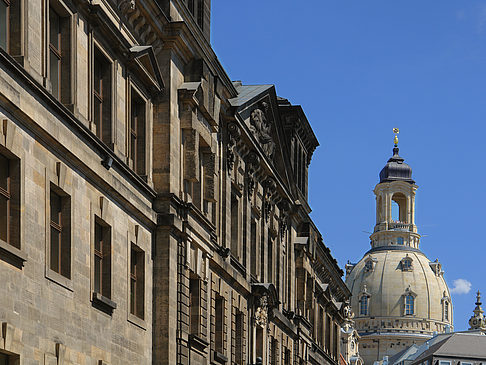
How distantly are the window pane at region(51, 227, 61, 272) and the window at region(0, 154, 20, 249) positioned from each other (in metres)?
2.41

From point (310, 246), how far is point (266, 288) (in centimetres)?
1311

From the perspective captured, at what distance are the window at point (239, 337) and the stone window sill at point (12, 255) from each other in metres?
23.8

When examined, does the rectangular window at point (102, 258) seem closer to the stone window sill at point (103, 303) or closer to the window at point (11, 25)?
the stone window sill at point (103, 303)

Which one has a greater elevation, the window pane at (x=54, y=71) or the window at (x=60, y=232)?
the window pane at (x=54, y=71)

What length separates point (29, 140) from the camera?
86.0 ft

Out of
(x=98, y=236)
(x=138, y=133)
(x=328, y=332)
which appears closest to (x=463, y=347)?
(x=328, y=332)

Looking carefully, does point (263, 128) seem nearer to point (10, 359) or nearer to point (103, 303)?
point (103, 303)

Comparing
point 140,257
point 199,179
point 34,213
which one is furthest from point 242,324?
point 34,213

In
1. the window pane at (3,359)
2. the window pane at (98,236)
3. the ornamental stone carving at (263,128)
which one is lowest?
the window pane at (3,359)

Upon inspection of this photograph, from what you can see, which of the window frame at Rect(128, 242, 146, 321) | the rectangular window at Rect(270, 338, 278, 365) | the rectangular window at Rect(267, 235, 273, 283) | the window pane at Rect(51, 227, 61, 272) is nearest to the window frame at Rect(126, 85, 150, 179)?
the window frame at Rect(128, 242, 146, 321)

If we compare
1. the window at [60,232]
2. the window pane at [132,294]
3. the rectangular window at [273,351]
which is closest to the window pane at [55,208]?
the window at [60,232]

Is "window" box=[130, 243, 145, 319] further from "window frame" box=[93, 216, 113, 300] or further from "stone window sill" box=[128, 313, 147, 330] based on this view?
"window frame" box=[93, 216, 113, 300]

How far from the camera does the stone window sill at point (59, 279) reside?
26.9 m

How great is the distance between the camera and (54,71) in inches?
1141
